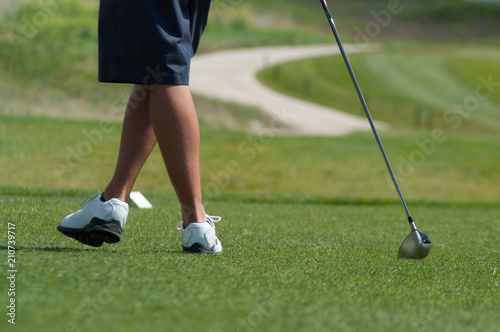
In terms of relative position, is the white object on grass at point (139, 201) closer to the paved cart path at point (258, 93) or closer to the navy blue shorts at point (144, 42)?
the navy blue shorts at point (144, 42)

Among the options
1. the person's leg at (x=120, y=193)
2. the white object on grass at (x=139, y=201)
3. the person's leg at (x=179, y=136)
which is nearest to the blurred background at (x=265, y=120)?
the white object on grass at (x=139, y=201)

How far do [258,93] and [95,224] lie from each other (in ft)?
52.0

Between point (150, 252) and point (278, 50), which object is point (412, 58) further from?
point (150, 252)

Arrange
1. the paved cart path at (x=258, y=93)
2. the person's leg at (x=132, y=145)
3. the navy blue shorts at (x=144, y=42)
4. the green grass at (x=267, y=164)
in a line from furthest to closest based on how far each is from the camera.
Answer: the paved cart path at (x=258, y=93) < the green grass at (x=267, y=164) < the person's leg at (x=132, y=145) < the navy blue shorts at (x=144, y=42)

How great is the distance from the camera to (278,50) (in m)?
28.4

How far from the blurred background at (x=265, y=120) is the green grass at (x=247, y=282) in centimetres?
394

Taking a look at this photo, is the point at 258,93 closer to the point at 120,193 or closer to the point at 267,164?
the point at 267,164

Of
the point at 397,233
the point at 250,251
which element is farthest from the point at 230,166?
the point at 250,251

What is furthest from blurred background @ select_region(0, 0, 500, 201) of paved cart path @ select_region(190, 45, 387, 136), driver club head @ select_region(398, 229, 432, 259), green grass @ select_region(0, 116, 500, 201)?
driver club head @ select_region(398, 229, 432, 259)

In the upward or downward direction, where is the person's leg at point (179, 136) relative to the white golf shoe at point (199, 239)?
upward

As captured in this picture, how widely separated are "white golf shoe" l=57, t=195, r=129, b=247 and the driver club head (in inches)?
39.6

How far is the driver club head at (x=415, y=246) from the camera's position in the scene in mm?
2453

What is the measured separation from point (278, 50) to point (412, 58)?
540 cm

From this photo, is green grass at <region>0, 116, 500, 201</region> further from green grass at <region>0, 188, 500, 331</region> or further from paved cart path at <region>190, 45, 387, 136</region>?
paved cart path at <region>190, 45, 387, 136</region>
